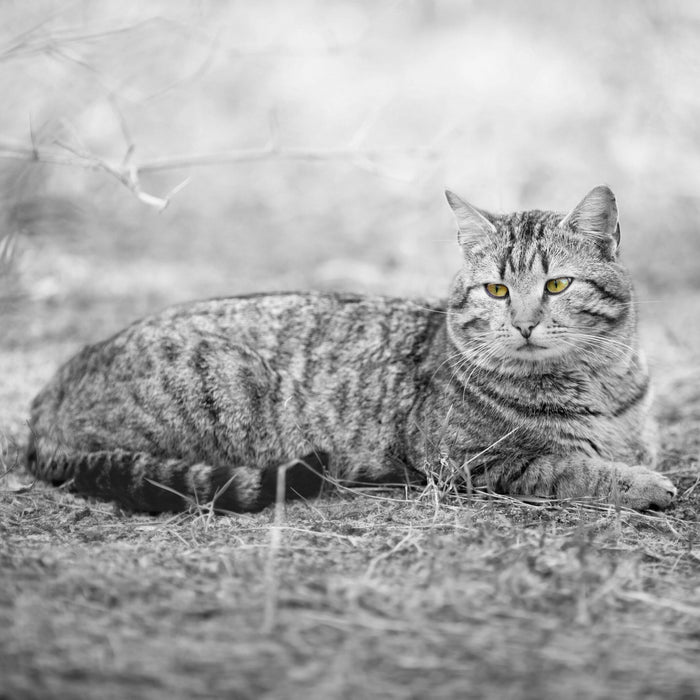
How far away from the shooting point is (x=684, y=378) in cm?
614

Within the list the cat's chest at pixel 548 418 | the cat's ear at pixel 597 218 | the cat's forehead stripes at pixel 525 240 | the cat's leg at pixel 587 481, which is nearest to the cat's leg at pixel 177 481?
the cat's chest at pixel 548 418

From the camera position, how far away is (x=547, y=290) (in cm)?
386

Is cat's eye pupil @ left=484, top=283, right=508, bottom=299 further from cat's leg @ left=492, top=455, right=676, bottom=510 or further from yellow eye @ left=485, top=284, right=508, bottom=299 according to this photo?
cat's leg @ left=492, top=455, right=676, bottom=510

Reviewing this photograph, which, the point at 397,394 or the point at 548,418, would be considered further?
the point at 397,394

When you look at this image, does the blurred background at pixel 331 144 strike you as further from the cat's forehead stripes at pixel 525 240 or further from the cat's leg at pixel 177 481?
the cat's leg at pixel 177 481

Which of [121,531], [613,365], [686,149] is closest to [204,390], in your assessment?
[121,531]

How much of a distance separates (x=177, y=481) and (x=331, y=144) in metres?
9.14

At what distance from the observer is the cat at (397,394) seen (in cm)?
375

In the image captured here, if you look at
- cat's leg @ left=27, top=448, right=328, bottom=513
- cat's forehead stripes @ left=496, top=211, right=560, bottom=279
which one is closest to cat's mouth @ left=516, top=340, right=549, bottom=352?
cat's forehead stripes @ left=496, top=211, right=560, bottom=279

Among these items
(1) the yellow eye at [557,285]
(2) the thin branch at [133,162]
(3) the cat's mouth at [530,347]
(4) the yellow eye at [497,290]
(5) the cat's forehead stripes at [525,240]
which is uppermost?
(2) the thin branch at [133,162]

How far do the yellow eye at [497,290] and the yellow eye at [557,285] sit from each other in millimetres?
204

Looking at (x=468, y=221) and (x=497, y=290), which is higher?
(x=468, y=221)

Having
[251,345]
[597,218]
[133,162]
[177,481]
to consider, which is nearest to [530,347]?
[597,218]

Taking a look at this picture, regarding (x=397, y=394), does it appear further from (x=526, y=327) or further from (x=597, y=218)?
(x=597, y=218)
